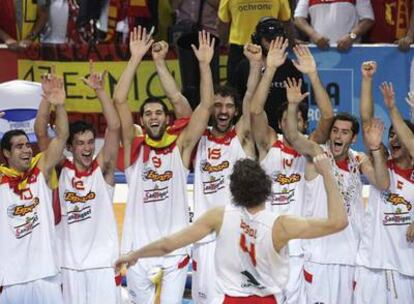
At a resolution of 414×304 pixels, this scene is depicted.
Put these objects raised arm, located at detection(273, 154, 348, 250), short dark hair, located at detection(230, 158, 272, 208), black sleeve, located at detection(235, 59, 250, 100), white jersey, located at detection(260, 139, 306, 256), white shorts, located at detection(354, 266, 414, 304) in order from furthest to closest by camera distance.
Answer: black sleeve, located at detection(235, 59, 250, 100)
white jersey, located at detection(260, 139, 306, 256)
white shorts, located at detection(354, 266, 414, 304)
short dark hair, located at detection(230, 158, 272, 208)
raised arm, located at detection(273, 154, 348, 250)

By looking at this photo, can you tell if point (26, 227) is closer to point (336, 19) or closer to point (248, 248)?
point (248, 248)

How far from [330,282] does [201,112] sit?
5.75 feet

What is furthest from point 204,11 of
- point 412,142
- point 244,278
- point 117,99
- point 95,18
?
point 244,278

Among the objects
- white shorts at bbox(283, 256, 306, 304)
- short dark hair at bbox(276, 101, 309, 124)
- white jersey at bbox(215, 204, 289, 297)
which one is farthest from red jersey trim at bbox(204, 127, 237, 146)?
white jersey at bbox(215, 204, 289, 297)

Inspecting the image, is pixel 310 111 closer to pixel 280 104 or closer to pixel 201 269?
pixel 280 104

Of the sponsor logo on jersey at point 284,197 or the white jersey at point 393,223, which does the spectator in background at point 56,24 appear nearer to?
the sponsor logo on jersey at point 284,197

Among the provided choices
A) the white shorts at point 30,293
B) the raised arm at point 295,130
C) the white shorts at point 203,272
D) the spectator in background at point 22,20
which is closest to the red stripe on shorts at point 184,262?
the white shorts at point 203,272

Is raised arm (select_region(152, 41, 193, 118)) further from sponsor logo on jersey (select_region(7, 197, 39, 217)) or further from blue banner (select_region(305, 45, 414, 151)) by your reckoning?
blue banner (select_region(305, 45, 414, 151))

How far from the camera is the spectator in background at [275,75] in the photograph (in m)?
11.0

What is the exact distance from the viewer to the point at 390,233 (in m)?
10.1

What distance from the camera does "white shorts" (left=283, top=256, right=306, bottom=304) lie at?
403 inches

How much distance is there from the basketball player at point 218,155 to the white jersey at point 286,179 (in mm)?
218

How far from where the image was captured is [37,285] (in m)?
10.0

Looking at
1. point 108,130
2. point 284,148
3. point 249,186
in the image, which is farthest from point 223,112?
point 249,186
